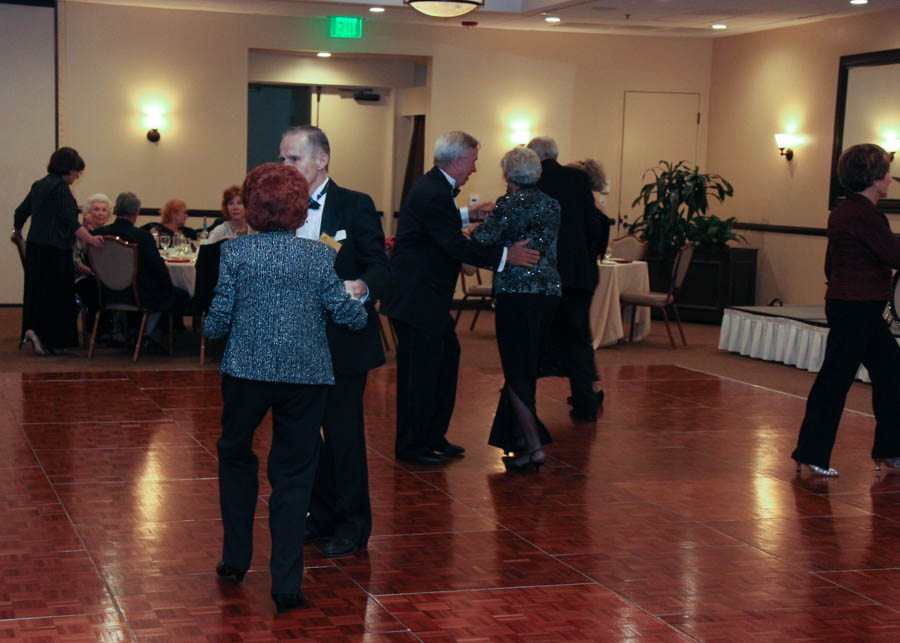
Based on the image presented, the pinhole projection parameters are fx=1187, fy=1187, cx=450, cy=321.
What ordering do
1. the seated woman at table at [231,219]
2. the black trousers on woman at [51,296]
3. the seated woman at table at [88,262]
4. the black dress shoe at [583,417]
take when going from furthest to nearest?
the seated woman at table at [231,219] → the seated woman at table at [88,262] → the black trousers on woman at [51,296] → the black dress shoe at [583,417]

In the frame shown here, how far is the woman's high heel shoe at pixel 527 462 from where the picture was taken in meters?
5.71

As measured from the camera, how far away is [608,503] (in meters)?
5.23

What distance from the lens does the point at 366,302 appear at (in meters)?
4.01

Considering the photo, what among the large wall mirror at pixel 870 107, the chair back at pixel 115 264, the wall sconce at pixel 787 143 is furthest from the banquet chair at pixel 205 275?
the wall sconce at pixel 787 143

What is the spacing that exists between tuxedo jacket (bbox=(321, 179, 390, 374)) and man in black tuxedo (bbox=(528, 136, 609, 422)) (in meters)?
2.39

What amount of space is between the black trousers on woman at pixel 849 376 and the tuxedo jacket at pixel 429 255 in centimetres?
167

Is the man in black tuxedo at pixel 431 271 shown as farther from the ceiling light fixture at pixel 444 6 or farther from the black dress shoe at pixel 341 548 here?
the ceiling light fixture at pixel 444 6

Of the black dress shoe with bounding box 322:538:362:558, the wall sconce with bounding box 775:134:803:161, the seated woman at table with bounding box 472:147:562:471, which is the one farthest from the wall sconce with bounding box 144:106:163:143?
the black dress shoe with bounding box 322:538:362:558

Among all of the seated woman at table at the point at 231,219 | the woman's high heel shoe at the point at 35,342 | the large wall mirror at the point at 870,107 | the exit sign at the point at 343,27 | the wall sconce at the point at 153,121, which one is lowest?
the woman's high heel shoe at the point at 35,342

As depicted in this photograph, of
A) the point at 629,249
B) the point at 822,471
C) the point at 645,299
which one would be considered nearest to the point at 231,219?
the point at 645,299

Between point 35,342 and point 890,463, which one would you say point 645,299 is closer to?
point 890,463

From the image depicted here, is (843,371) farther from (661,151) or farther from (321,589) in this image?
(661,151)

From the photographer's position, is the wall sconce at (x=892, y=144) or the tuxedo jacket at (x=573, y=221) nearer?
the tuxedo jacket at (x=573, y=221)

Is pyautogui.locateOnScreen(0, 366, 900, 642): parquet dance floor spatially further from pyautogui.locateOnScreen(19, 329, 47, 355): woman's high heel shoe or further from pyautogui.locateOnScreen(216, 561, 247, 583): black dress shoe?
pyautogui.locateOnScreen(19, 329, 47, 355): woman's high heel shoe
